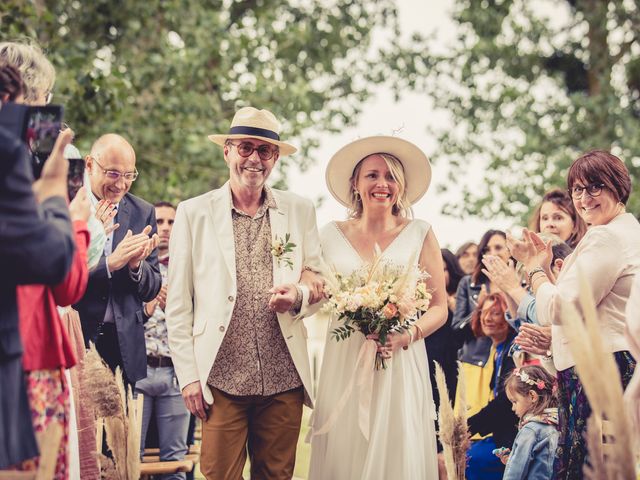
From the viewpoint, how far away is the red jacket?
9.17 feet

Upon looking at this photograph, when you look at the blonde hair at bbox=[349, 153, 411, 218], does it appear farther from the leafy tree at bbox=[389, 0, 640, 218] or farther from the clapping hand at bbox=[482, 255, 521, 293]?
the leafy tree at bbox=[389, 0, 640, 218]

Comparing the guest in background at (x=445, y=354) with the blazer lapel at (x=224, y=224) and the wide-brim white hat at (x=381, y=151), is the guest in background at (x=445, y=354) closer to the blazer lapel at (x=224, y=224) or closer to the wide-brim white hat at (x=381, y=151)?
the wide-brim white hat at (x=381, y=151)

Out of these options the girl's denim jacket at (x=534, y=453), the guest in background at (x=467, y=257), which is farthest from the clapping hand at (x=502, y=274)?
the guest in background at (x=467, y=257)

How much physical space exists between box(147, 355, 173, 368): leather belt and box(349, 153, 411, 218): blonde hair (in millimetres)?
1831

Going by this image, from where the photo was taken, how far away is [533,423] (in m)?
4.81

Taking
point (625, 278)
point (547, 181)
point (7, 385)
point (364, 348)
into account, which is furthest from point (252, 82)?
point (7, 385)

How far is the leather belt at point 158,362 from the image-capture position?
602 centimetres

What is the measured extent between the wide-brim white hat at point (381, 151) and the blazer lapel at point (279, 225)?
695 mm

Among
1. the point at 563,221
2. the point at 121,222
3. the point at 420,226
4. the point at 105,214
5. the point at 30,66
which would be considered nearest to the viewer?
the point at 30,66

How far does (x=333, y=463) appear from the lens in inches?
193

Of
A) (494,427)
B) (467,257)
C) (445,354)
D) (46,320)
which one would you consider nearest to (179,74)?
(467,257)

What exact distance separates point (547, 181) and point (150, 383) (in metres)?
10.3

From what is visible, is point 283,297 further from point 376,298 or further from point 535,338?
point 535,338

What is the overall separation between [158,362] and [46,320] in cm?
323
